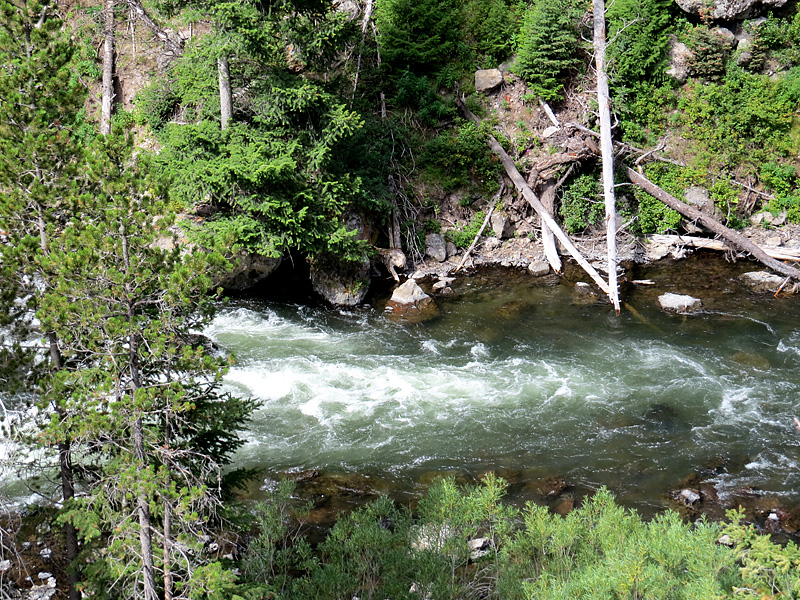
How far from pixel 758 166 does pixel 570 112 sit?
19.9 ft

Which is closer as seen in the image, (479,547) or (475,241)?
(479,547)

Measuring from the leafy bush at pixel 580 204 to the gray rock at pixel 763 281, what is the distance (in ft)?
15.2

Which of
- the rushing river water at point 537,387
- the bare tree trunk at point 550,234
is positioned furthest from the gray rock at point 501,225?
the rushing river water at point 537,387

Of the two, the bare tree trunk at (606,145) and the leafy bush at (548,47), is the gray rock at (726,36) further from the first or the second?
the bare tree trunk at (606,145)

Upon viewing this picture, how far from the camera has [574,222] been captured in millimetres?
19453

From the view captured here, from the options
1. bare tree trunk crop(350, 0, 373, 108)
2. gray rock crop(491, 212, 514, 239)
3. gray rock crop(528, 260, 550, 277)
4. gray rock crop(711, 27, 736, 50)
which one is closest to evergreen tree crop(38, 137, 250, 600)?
gray rock crop(528, 260, 550, 277)

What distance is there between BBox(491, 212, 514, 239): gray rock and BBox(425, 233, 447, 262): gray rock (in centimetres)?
177

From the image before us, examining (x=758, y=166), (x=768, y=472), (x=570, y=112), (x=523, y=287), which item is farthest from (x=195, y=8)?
(x=758, y=166)

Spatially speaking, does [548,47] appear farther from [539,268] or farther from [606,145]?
[539,268]

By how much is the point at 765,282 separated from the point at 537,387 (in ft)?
27.4

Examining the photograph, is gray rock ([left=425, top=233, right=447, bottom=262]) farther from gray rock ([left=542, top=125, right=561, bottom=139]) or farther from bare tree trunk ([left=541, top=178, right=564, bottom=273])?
gray rock ([left=542, top=125, right=561, bottom=139])

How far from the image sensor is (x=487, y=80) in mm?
21172

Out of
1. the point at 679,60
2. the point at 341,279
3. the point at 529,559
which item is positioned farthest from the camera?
the point at 679,60

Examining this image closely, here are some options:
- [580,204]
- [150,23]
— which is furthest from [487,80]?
[150,23]
